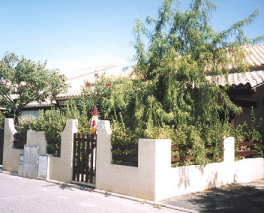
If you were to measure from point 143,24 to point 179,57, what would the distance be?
61.5 inches

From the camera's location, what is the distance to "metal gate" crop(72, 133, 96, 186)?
857cm

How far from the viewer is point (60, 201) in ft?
22.8

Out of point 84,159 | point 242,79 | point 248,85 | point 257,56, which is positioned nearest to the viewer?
point 84,159

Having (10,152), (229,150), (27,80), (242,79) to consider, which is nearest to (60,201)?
(229,150)

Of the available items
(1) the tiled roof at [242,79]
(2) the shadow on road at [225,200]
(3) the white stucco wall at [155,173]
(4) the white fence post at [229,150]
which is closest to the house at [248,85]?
(1) the tiled roof at [242,79]

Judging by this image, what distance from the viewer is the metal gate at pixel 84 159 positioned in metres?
8.57

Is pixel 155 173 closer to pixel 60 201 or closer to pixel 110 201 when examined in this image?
pixel 110 201

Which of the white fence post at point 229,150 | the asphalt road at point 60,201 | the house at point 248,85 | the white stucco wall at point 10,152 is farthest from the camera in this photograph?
the white stucco wall at point 10,152

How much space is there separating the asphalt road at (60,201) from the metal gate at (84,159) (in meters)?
0.38

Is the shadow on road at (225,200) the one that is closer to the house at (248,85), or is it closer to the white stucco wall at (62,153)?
the house at (248,85)

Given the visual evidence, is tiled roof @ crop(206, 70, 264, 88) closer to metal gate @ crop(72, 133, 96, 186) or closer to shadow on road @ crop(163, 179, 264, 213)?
shadow on road @ crop(163, 179, 264, 213)

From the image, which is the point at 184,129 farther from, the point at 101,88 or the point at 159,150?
the point at 101,88

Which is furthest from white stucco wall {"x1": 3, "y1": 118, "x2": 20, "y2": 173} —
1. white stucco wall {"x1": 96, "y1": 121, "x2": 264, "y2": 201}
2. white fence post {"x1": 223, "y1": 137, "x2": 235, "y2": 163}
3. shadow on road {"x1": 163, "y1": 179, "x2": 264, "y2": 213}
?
white fence post {"x1": 223, "y1": 137, "x2": 235, "y2": 163}

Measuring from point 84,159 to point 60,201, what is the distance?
193 centimetres
